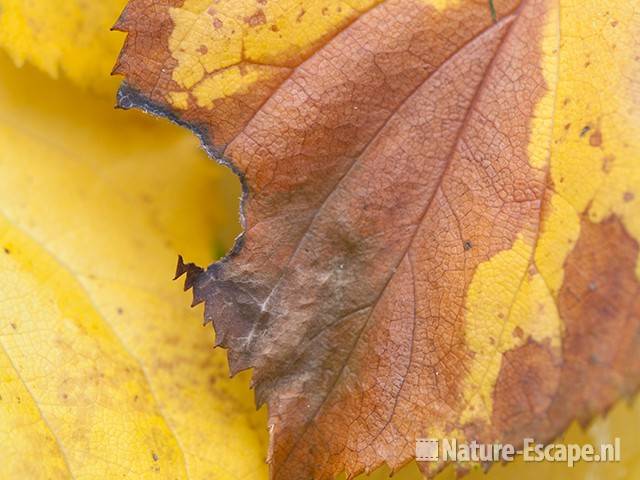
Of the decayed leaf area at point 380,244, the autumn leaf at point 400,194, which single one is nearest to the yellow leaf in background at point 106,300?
the decayed leaf area at point 380,244

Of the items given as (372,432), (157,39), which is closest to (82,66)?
(157,39)

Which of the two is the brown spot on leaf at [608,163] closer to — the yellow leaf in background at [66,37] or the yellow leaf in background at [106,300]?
the yellow leaf in background at [106,300]

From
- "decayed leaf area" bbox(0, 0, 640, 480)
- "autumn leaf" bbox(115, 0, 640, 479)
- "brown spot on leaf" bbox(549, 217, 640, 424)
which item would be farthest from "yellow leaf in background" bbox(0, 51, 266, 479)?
"brown spot on leaf" bbox(549, 217, 640, 424)

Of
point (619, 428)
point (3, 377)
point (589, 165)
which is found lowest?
point (3, 377)

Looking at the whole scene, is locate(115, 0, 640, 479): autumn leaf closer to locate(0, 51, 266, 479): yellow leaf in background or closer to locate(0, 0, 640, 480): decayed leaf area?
locate(0, 0, 640, 480): decayed leaf area

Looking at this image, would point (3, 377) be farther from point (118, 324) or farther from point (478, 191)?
point (478, 191)

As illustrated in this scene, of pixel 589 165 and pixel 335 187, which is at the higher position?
pixel 589 165
